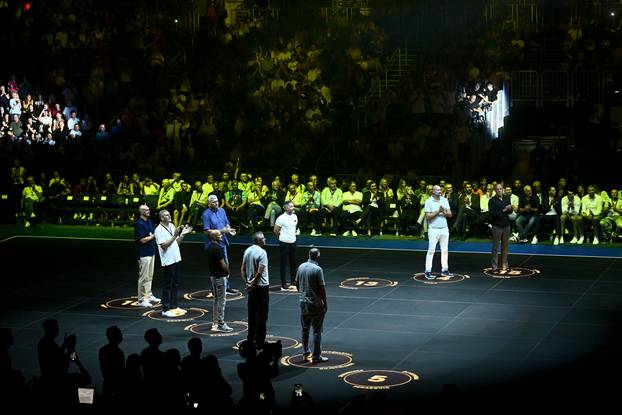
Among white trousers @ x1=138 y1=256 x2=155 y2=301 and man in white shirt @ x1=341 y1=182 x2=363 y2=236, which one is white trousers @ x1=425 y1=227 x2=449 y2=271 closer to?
white trousers @ x1=138 y1=256 x2=155 y2=301

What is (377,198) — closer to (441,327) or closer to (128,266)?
(128,266)

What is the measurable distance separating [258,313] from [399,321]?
3228 millimetres

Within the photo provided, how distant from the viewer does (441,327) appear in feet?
61.3

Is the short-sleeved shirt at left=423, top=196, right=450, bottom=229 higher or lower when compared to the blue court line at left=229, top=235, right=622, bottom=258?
higher

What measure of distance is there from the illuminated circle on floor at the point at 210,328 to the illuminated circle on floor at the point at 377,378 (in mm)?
3273

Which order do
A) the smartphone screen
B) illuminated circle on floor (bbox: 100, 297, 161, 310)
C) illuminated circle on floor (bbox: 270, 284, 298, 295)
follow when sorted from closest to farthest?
1. the smartphone screen
2. illuminated circle on floor (bbox: 100, 297, 161, 310)
3. illuminated circle on floor (bbox: 270, 284, 298, 295)

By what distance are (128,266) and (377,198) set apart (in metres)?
7.95

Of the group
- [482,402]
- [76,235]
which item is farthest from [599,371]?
[76,235]

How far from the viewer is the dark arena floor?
15.2 metres

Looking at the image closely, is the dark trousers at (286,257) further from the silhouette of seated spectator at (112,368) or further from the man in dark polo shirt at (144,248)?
the silhouette of seated spectator at (112,368)

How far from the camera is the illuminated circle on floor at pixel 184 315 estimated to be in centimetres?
1956

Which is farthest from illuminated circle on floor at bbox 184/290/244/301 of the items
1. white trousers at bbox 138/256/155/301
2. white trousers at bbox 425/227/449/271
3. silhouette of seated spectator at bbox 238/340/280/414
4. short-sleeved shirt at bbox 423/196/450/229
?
silhouette of seated spectator at bbox 238/340/280/414

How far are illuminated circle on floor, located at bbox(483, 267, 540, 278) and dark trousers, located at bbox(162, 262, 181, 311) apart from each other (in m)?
7.47

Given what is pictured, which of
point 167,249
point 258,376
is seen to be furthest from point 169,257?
point 258,376
